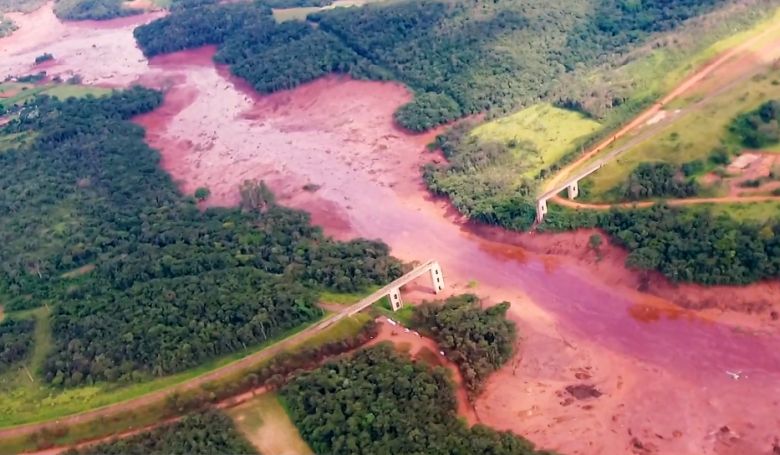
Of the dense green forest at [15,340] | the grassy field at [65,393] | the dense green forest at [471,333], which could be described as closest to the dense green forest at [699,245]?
the dense green forest at [471,333]

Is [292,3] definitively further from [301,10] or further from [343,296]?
[343,296]

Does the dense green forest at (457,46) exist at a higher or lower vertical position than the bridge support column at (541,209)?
higher

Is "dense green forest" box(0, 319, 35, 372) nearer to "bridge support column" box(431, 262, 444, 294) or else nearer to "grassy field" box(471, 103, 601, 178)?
"bridge support column" box(431, 262, 444, 294)

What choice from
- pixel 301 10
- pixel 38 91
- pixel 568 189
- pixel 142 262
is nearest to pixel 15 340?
pixel 142 262

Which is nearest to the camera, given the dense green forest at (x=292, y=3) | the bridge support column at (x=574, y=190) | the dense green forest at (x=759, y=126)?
the dense green forest at (x=759, y=126)

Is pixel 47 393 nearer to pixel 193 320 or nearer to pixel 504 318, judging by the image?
pixel 193 320

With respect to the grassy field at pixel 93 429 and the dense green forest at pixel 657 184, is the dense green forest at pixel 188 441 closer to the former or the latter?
the grassy field at pixel 93 429
